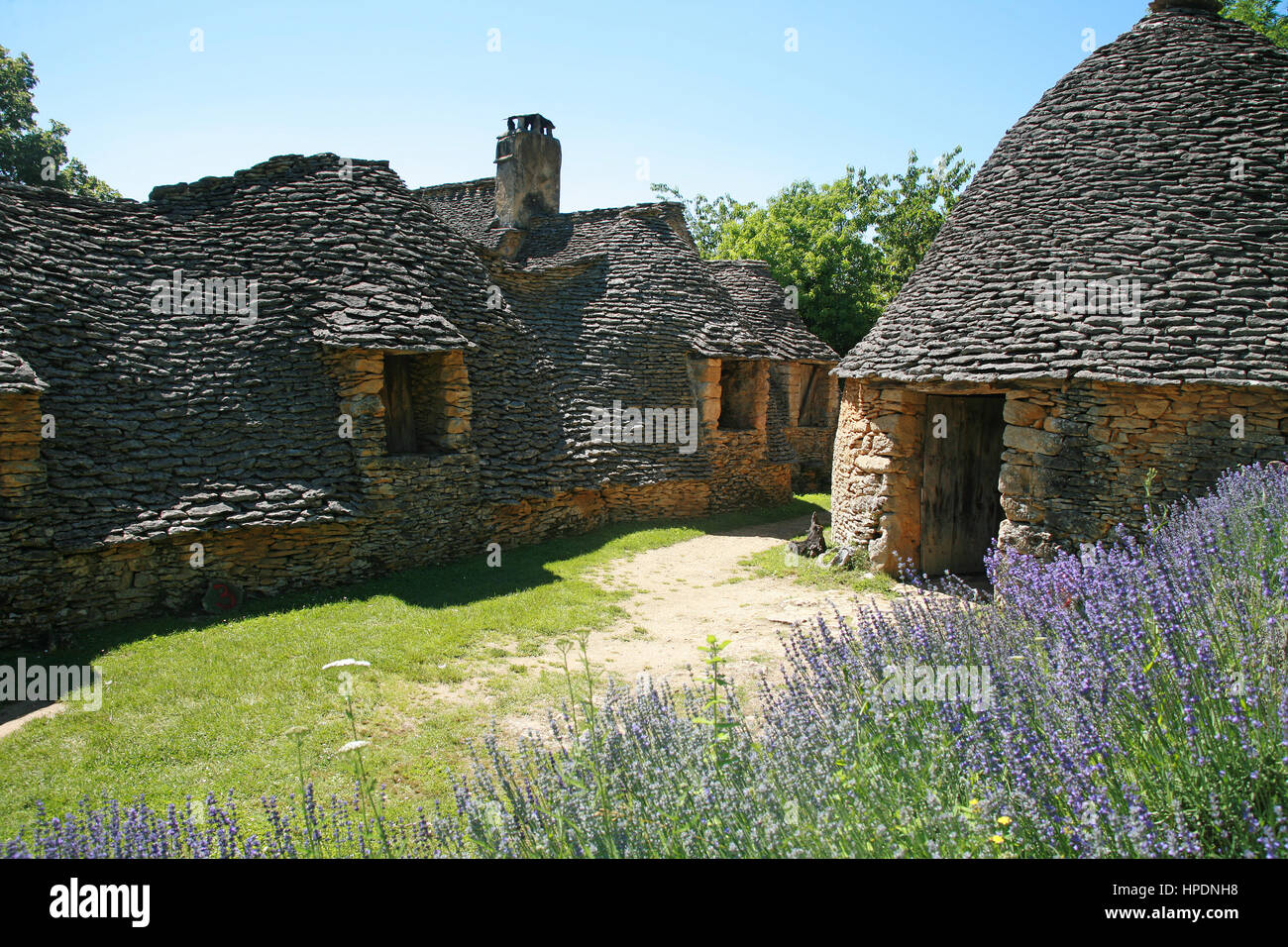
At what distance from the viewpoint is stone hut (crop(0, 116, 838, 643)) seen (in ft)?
26.5

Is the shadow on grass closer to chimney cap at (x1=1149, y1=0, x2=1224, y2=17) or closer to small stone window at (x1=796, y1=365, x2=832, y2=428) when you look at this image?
small stone window at (x1=796, y1=365, x2=832, y2=428)

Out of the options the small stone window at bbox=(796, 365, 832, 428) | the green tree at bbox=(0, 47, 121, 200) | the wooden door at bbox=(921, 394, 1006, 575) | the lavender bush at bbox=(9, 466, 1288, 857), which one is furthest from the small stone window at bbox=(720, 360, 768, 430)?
the green tree at bbox=(0, 47, 121, 200)

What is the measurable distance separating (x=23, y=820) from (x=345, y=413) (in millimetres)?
5931

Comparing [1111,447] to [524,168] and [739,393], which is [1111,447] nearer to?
[739,393]

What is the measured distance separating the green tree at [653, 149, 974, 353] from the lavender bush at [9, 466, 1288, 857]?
2006 centimetres

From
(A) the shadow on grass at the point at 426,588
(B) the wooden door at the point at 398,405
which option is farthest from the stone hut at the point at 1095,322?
(B) the wooden door at the point at 398,405

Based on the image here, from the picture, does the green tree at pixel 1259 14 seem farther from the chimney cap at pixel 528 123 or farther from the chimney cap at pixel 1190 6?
the chimney cap at pixel 528 123

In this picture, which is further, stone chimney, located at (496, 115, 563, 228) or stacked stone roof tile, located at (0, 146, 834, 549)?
stone chimney, located at (496, 115, 563, 228)

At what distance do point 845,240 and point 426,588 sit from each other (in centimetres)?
1958

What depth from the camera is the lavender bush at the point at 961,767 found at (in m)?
2.53

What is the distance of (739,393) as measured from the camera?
16.4 m

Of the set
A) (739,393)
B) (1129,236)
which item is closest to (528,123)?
(739,393)
